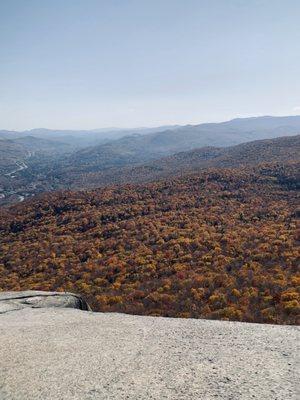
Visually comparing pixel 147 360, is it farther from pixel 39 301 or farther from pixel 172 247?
pixel 172 247

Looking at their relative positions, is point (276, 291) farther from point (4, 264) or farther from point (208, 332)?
point (4, 264)

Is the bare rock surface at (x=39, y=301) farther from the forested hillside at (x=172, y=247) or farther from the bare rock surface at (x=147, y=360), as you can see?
the bare rock surface at (x=147, y=360)

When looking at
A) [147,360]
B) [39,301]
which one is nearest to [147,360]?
[147,360]

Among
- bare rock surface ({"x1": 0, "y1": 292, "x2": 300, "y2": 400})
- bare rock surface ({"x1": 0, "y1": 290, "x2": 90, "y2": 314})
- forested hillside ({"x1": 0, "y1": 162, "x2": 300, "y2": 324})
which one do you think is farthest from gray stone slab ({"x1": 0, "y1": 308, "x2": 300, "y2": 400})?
forested hillside ({"x1": 0, "y1": 162, "x2": 300, "y2": 324})

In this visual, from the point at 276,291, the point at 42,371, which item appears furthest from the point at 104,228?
the point at 42,371

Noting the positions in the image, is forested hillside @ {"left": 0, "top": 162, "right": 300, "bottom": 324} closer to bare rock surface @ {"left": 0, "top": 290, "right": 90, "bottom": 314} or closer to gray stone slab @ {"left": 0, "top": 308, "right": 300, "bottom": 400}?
bare rock surface @ {"left": 0, "top": 290, "right": 90, "bottom": 314}
